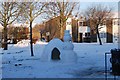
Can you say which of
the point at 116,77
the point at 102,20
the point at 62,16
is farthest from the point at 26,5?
the point at 102,20

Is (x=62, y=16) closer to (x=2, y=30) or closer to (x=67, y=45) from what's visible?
(x=2, y=30)

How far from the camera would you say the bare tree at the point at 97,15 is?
48.3m

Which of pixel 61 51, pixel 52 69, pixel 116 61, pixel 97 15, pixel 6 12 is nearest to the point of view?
pixel 116 61

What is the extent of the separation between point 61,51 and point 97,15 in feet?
106

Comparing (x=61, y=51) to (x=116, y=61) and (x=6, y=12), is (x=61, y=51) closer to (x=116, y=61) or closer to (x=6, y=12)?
(x=116, y=61)

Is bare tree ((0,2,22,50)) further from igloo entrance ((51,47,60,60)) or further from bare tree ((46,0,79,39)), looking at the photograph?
igloo entrance ((51,47,60,60))

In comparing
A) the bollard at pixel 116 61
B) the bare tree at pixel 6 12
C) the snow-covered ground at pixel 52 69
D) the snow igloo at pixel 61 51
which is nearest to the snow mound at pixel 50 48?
the snow igloo at pixel 61 51

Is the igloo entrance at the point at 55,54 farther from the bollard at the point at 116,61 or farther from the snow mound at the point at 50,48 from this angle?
the bollard at the point at 116,61

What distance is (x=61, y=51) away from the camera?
707 inches

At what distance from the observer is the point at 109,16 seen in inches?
2060

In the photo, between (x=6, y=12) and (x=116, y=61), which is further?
(x=6, y=12)

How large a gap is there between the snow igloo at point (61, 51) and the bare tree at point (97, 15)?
2845cm

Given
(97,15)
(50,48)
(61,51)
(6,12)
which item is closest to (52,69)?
(61,51)

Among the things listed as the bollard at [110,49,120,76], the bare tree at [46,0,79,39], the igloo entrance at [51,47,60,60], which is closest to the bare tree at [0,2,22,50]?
the bare tree at [46,0,79,39]
